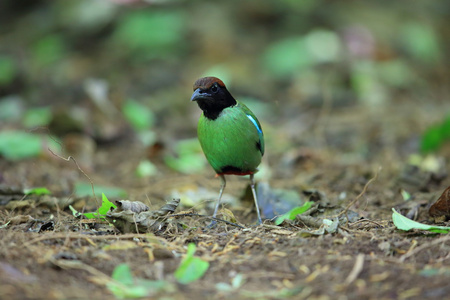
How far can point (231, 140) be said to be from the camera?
5.07m

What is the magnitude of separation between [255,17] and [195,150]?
5239mm

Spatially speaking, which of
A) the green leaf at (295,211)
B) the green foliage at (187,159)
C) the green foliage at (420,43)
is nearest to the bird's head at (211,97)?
the green leaf at (295,211)

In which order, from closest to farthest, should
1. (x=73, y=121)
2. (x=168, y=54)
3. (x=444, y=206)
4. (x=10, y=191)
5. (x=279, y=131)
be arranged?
(x=444, y=206), (x=10, y=191), (x=73, y=121), (x=279, y=131), (x=168, y=54)

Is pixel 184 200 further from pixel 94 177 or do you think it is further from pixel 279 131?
pixel 279 131

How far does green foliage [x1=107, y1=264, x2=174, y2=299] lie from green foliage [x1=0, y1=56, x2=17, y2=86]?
27.6 ft

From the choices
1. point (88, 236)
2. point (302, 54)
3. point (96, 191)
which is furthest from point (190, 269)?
point (302, 54)

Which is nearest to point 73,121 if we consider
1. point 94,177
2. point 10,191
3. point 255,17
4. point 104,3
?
point 94,177

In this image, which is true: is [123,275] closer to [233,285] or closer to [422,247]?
[233,285]

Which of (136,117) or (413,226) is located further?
(136,117)

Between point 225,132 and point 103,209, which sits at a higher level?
point 225,132

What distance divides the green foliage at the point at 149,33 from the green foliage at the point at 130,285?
29.8ft

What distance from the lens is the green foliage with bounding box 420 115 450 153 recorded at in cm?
713

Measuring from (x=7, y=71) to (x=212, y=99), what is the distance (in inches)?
277

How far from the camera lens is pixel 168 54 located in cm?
1187
